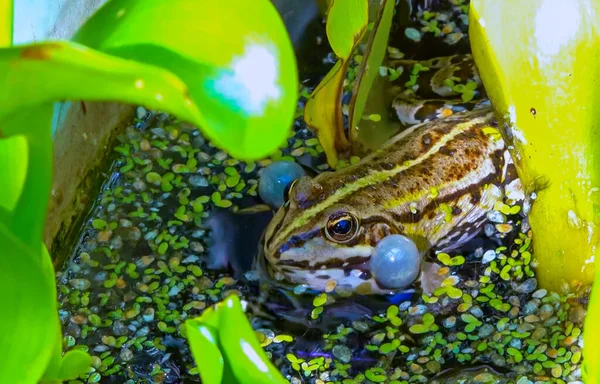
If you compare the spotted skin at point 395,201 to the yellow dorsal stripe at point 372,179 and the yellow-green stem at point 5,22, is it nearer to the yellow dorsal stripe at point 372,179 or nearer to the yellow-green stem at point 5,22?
the yellow dorsal stripe at point 372,179

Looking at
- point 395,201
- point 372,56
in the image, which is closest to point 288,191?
point 395,201

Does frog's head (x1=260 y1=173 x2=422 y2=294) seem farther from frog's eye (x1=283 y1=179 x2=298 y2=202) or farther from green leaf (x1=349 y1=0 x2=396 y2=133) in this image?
green leaf (x1=349 y1=0 x2=396 y2=133)

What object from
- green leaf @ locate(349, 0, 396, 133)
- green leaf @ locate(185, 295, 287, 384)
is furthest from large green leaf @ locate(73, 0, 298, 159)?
green leaf @ locate(349, 0, 396, 133)

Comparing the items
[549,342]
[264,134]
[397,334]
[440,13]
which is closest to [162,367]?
[397,334]

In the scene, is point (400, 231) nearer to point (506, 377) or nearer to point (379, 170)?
point (379, 170)

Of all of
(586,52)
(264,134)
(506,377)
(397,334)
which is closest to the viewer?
(264,134)

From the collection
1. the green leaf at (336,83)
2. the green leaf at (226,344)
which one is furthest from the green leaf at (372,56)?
the green leaf at (226,344)

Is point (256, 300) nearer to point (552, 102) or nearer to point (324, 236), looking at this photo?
point (324, 236)
